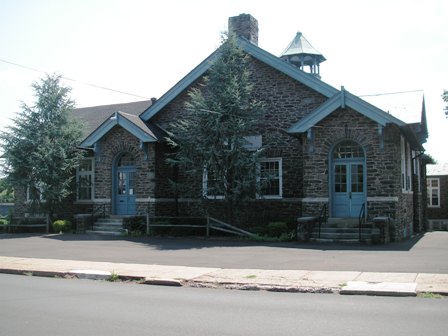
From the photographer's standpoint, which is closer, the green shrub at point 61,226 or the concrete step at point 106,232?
the concrete step at point 106,232

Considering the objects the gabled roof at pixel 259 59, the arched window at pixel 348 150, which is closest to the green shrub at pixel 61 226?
the gabled roof at pixel 259 59

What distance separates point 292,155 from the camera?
71.7 feet

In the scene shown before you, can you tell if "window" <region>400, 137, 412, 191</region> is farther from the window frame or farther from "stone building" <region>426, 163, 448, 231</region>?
"stone building" <region>426, 163, 448, 231</region>

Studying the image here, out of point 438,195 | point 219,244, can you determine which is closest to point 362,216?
point 219,244

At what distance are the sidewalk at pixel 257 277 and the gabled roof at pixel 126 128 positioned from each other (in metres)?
9.71

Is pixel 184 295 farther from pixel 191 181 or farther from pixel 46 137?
pixel 46 137

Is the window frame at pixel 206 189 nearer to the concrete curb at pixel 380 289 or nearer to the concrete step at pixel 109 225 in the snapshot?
the concrete step at pixel 109 225

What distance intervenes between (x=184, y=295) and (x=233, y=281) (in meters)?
1.56

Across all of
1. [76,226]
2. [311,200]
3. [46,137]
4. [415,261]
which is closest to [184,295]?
[415,261]

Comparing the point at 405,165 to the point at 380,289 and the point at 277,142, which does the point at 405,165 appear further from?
the point at 380,289

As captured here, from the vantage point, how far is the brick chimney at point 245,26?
2431cm

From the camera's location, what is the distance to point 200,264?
43.8ft

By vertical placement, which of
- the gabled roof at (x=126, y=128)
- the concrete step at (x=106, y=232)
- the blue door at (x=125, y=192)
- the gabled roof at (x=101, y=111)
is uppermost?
the gabled roof at (x=101, y=111)

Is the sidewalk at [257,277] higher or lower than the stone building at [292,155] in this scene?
lower
